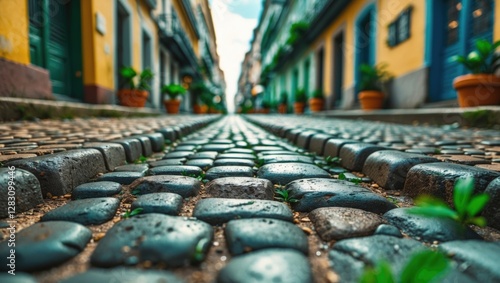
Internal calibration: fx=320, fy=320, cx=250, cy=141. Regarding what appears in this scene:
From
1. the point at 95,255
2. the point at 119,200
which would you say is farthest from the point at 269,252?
the point at 119,200

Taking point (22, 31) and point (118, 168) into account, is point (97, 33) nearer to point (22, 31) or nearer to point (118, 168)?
point (22, 31)

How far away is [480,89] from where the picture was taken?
173 inches

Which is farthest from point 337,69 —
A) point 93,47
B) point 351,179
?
point 351,179

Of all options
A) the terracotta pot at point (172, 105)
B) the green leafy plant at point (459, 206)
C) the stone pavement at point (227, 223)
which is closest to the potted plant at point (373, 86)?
the stone pavement at point (227, 223)

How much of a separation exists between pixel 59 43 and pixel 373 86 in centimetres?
702

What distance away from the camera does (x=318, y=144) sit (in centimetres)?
256

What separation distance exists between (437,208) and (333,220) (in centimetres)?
37

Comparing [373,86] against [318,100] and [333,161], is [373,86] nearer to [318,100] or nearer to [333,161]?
[318,100]

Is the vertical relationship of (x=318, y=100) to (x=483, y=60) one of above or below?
below

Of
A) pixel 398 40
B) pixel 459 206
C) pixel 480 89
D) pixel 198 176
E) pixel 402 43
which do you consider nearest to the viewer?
pixel 459 206

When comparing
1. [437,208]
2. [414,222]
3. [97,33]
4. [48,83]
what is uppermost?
[97,33]

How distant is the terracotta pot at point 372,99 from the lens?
783cm

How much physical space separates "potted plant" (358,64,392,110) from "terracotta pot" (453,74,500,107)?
3.28m

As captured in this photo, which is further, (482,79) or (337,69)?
(337,69)
